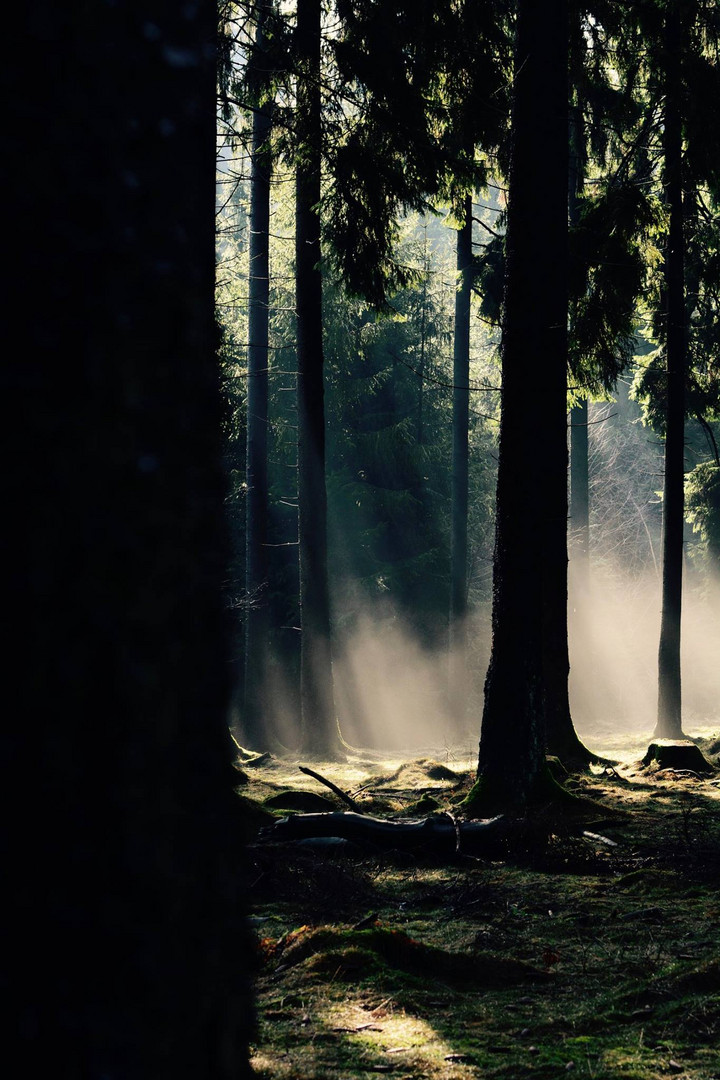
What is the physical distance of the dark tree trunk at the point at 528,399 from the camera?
7.50 metres

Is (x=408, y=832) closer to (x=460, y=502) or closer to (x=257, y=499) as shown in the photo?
(x=257, y=499)

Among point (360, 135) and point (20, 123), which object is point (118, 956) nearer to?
point (20, 123)

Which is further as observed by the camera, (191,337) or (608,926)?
(608,926)

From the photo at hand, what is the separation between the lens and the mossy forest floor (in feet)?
9.96

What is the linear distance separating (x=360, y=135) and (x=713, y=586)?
21.7 metres

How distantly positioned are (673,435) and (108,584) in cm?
1486

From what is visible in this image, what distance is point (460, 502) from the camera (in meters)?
22.7

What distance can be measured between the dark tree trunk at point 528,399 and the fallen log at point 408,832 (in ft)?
2.79

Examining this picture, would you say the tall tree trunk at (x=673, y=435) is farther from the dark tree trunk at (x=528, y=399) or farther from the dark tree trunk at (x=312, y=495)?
the dark tree trunk at (x=528, y=399)

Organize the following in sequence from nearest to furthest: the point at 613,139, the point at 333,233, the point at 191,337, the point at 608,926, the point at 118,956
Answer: the point at 118,956, the point at 191,337, the point at 608,926, the point at 333,233, the point at 613,139

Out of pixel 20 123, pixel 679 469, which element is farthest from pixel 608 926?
pixel 679 469

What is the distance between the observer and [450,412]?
99.3ft

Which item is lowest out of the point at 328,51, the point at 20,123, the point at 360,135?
the point at 20,123

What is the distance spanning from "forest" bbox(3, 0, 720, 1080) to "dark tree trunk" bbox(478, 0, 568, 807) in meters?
0.04
